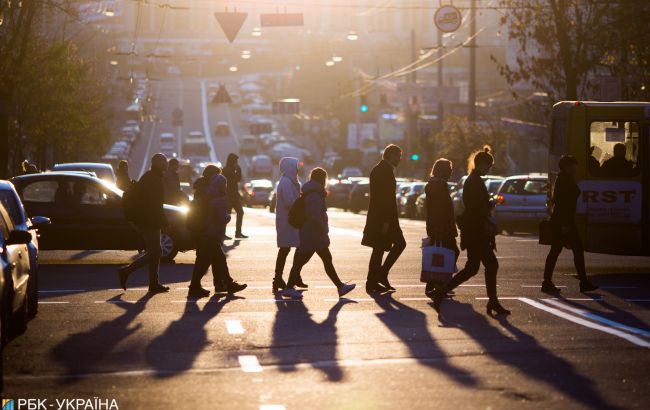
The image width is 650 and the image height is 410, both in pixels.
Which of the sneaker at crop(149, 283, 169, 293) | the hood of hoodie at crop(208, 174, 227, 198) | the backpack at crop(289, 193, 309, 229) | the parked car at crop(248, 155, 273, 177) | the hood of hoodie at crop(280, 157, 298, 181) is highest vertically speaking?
the hood of hoodie at crop(280, 157, 298, 181)

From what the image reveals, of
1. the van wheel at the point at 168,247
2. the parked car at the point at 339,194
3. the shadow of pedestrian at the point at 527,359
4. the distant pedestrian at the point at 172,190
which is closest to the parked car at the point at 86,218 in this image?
the van wheel at the point at 168,247

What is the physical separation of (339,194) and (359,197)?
18.6 feet

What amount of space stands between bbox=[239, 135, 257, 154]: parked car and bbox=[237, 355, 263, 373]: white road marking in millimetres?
130035

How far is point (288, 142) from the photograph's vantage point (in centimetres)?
14962

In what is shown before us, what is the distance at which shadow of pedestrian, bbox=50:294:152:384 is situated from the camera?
1176cm

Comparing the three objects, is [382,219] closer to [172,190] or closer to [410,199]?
[172,190]

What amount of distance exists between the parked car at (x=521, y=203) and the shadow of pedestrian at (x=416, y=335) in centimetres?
1882

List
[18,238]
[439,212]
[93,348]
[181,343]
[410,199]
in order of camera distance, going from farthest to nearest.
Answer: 1. [410,199]
2. [439,212]
3. [181,343]
4. [93,348]
5. [18,238]

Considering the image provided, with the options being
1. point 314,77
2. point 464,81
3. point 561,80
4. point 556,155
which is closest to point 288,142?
point 314,77

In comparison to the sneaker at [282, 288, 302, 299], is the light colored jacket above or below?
above

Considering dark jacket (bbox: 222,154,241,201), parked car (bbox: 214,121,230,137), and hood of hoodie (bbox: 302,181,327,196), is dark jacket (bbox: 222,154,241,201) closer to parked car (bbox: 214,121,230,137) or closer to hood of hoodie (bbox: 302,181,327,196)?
hood of hoodie (bbox: 302,181,327,196)

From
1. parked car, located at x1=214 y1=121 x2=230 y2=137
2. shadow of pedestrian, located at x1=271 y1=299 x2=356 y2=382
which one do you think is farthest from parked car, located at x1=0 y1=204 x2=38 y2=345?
parked car, located at x1=214 y1=121 x2=230 y2=137

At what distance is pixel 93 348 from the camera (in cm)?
1300

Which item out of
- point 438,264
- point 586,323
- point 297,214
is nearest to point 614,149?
point 297,214
